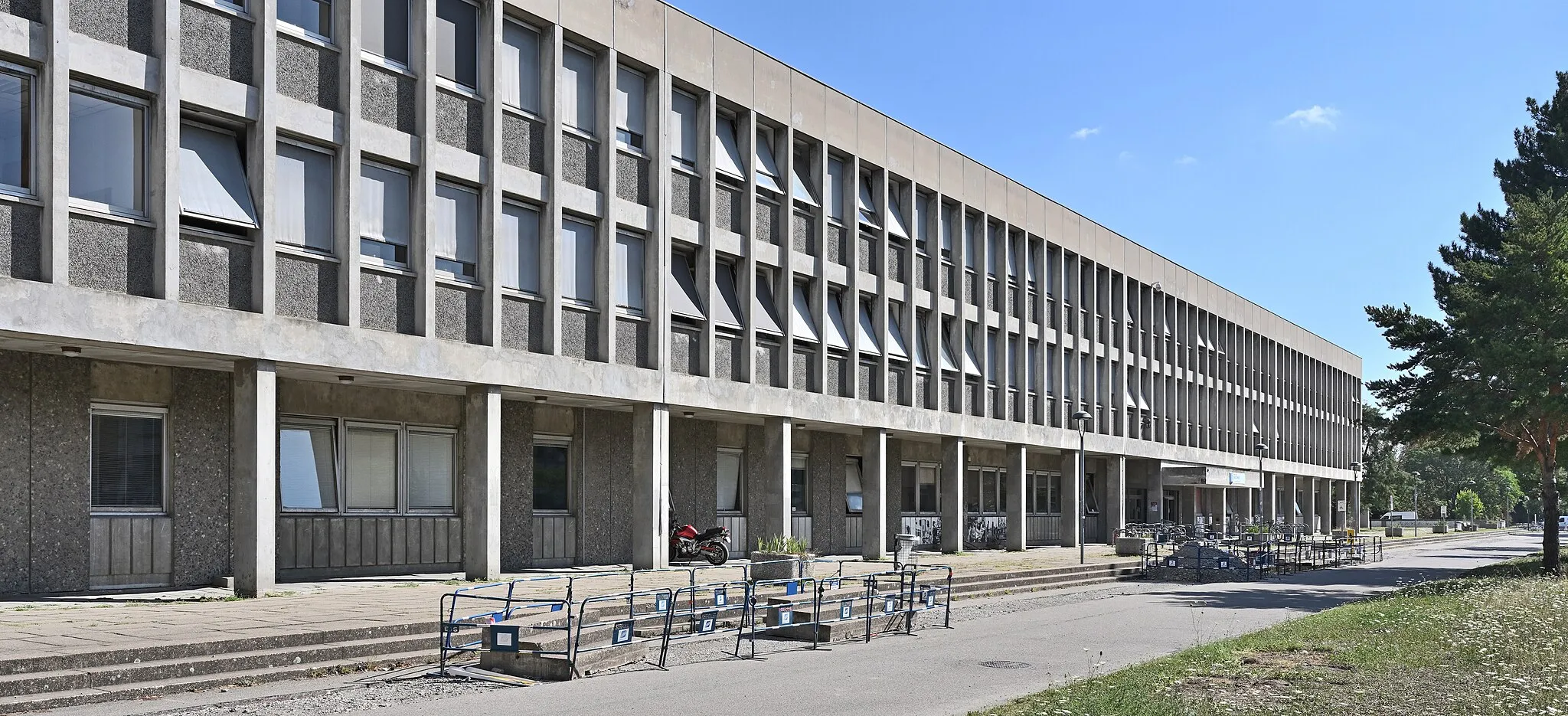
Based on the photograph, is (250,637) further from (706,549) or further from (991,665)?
(706,549)

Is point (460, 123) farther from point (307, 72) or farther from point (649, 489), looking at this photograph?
point (649, 489)

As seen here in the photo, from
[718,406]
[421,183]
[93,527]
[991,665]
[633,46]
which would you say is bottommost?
[991,665]

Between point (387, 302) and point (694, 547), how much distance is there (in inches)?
380

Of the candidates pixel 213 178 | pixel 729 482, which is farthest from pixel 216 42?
pixel 729 482

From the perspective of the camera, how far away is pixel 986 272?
1650 inches

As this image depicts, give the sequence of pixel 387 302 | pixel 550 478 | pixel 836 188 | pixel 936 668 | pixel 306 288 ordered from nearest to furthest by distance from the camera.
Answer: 1. pixel 936 668
2. pixel 306 288
3. pixel 387 302
4. pixel 550 478
5. pixel 836 188

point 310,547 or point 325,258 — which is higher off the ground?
point 325,258

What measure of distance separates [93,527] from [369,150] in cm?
665

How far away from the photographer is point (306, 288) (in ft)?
66.8

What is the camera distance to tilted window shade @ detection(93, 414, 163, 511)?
1973 cm

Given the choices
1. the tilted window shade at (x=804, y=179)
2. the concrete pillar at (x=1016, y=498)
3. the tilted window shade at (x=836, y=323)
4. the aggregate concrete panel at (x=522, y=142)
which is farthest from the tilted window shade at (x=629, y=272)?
the concrete pillar at (x=1016, y=498)

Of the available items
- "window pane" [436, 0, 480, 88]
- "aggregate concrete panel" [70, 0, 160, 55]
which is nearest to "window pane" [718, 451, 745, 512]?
"window pane" [436, 0, 480, 88]

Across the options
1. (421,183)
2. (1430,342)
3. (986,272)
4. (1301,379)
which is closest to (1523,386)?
(1430,342)

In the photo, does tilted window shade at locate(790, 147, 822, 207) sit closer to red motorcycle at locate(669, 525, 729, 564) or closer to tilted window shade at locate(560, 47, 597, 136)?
tilted window shade at locate(560, 47, 597, 136)
